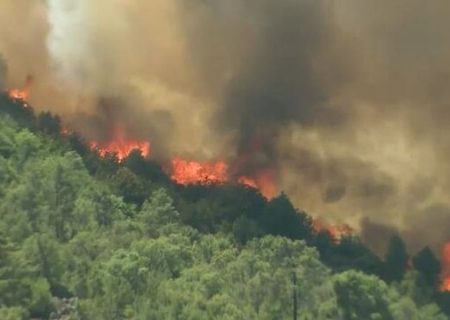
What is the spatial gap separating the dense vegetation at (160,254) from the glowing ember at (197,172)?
13.1ft

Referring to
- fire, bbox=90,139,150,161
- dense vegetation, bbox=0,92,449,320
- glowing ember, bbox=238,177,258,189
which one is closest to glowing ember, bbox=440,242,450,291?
dense vegetation, bbox=0,92,449,320

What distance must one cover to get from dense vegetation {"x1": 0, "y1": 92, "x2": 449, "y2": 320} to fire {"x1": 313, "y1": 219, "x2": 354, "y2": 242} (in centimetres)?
215

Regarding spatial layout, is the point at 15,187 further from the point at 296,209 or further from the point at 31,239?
the point at 296,209

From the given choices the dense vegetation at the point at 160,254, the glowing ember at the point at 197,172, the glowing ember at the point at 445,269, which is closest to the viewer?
the dense vegetation at the point at 160,254

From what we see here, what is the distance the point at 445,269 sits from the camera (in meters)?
130

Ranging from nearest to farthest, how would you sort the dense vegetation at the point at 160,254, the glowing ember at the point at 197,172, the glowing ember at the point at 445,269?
the dense vegetation at the point at 160,254 → the glowing ember at the point at 445,269 → the glowing ember at the point at 197,172

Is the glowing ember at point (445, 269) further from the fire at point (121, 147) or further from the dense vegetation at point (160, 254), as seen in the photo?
the fire at point (121, 147)

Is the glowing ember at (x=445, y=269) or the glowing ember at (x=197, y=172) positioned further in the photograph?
the glowing ember at (x=197, y=172)

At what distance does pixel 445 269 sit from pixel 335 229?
18465 mm

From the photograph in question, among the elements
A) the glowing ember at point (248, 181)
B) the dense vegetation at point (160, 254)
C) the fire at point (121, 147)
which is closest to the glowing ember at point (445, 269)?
the dense vegetation at point (160, 254)

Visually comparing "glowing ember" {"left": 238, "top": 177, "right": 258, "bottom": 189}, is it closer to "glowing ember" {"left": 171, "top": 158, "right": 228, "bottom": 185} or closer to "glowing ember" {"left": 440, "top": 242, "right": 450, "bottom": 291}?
"glowing ember" {"left": 171, "top": 158, "right": 228, "bottom": 185}

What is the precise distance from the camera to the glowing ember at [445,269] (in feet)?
419

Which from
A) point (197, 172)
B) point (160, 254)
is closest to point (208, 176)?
point (197, 172)

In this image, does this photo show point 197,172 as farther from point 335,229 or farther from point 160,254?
point 160,254
